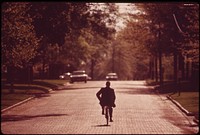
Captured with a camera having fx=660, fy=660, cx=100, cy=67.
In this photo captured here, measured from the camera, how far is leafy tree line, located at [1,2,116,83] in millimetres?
35219

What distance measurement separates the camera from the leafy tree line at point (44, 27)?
35.2 meters

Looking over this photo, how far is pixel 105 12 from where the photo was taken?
6856 centimetres

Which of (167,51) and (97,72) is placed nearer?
(167,51)

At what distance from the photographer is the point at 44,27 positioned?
170ft

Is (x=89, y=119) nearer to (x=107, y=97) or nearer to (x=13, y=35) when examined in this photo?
(x=107, y=97)

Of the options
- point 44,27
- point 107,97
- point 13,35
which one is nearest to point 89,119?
point 107,97

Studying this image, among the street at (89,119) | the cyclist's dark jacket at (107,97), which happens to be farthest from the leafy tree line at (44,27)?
the cyclist's dark jacket at (107,97)

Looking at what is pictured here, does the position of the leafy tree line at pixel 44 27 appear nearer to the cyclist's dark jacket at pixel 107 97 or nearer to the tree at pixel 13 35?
the tree at pixel 13 35

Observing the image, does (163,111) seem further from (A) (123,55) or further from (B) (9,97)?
(A) (123,55)

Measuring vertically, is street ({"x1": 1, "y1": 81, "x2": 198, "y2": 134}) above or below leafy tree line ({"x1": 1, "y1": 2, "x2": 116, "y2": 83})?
below

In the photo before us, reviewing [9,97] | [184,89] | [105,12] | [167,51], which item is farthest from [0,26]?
[105,12]

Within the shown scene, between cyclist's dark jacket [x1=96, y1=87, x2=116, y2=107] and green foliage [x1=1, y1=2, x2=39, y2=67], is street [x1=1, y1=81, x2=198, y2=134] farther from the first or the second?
green foliage [x1=1, y1=2, x2=39, y2=67]

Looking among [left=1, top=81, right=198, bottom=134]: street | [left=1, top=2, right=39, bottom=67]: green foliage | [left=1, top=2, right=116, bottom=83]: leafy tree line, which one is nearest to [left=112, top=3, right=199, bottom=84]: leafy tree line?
[left=1, top=2, right=116, bottom=83]: leafy tree line

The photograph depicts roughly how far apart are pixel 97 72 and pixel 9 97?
14039 centimetres
